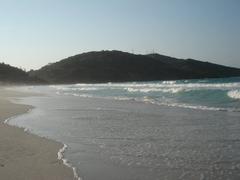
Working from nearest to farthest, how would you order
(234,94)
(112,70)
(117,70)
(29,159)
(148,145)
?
(29,159), (148,145), (234,94), (112,70), (117,70)

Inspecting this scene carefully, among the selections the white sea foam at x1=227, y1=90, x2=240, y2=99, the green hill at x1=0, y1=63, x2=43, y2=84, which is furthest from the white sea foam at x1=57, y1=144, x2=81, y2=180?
the green hill at x1=0, y1=63, x2=43, y2=84

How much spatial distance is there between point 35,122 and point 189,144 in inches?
268

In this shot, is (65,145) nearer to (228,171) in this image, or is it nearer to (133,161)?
(133,161)

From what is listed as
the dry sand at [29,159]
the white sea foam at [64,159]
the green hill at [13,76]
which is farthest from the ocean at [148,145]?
the green hill at [13,76]

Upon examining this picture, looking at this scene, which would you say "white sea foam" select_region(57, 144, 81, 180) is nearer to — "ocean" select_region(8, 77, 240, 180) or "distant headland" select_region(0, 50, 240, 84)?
"ocean" select_region(8, 77, 240, 180)

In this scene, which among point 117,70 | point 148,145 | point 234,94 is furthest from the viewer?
point 117,70

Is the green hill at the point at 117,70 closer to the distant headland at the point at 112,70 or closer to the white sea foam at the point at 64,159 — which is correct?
the distant headland at the point at 112,70

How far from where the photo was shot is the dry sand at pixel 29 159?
693cm

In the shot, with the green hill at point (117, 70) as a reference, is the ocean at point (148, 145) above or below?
below

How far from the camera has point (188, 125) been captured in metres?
13.0

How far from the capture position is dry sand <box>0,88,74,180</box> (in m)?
6.93

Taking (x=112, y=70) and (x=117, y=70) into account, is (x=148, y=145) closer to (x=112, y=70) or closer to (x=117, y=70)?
(x=112, y=70)

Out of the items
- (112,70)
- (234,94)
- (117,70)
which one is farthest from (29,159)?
(117,70)

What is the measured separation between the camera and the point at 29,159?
320 inches
